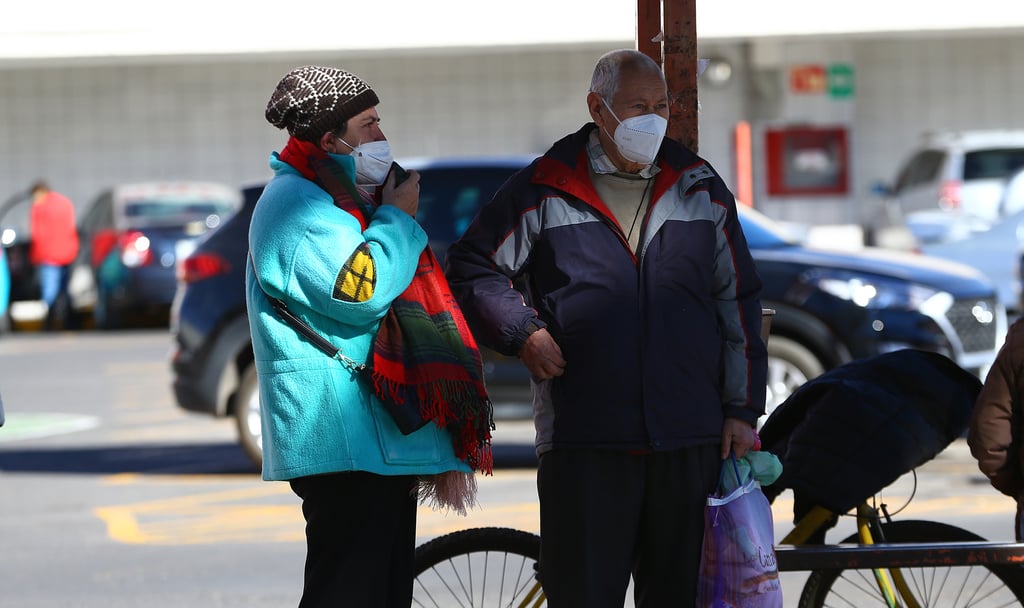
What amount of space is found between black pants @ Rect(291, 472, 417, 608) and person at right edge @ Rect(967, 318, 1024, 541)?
1.42 m

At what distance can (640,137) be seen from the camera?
12.3 ft

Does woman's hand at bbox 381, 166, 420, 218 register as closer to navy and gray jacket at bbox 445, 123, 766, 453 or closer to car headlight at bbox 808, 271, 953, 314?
navy and gray jacket at bbox 445, 123, 766, 453

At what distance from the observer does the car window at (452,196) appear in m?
8.95

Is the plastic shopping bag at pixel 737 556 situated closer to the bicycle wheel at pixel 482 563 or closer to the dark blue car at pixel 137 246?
the bicycle wheel at pixel 482 563

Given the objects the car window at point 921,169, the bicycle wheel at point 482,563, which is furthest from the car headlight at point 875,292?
the car window at point 921,169

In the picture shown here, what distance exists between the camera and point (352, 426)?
3.60 metres

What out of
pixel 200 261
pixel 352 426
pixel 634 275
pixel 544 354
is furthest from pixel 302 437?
pixel 200 261

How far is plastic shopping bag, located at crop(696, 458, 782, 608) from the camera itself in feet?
12.2

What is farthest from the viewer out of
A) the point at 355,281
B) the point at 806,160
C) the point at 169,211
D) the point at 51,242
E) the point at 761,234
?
the point at 806,160

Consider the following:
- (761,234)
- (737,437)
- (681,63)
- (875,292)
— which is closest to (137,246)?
(761,234)

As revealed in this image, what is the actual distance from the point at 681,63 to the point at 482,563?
1.50 meters

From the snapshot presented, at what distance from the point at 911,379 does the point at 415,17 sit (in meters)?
18.0

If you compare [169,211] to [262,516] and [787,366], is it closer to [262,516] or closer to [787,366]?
[262,516]

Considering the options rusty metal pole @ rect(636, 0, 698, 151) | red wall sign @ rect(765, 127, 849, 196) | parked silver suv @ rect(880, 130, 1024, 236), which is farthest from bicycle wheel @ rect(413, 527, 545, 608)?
red wall sign @ rect(765, 127, 849, 196)
